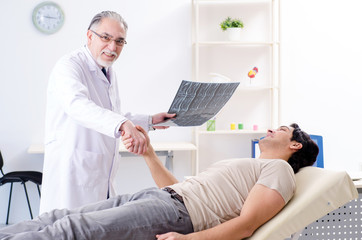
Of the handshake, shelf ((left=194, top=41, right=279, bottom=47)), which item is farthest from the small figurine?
the handshake

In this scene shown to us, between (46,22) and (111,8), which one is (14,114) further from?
(111,8)

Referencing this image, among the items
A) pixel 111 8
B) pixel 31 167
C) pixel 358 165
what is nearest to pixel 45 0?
pixel 111 8

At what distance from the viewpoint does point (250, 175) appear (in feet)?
5.82

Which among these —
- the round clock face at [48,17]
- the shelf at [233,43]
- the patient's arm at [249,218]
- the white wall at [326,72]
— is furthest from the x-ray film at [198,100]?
the white wall at [326,72]

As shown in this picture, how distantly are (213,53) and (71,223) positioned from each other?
287 centimetres

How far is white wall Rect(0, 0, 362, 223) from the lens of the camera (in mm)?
3887

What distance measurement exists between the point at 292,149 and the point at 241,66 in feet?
7.32

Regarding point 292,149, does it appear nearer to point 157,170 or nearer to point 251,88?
point 157,170

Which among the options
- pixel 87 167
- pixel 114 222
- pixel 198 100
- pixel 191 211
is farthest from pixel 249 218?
pixel 87 167

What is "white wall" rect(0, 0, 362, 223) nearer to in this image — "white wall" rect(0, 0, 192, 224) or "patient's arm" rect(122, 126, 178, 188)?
"white wall" rect(0, 0, 192, 224)

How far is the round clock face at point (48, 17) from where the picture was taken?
3.88m

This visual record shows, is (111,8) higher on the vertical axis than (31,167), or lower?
higher

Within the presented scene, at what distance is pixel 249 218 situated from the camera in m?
1.57

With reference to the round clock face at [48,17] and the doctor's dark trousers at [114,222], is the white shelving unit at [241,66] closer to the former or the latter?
the round clock face at [48,17]
